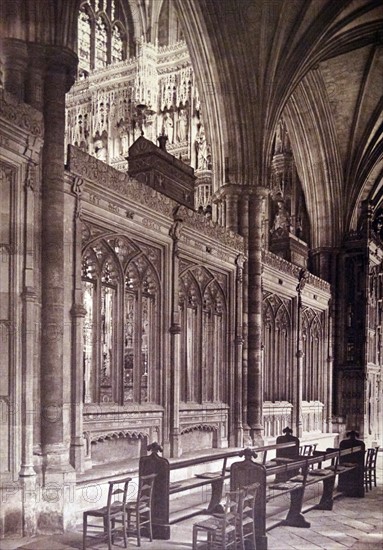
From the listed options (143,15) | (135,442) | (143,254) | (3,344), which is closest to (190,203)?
(143,254)

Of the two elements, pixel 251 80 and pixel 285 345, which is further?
pixel 285 345

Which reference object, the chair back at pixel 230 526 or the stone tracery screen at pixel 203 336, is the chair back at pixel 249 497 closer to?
the chair back at pixel 230 526

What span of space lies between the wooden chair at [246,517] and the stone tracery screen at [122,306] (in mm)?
3297

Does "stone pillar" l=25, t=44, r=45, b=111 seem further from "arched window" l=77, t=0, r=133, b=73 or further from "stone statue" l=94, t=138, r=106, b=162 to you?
"arched window" l=77, t=0, r=133, b=73

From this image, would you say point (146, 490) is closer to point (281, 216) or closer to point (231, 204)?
point (231, 204)

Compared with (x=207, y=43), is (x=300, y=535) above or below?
below

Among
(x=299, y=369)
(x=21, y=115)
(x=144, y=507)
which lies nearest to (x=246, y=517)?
(x=144, y=507)

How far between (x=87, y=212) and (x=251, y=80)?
6799mm

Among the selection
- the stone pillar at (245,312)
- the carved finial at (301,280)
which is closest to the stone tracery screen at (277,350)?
the carved finial at (301,280)

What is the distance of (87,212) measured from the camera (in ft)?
35.1

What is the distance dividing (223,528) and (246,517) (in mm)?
1370

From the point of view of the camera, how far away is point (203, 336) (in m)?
14.8

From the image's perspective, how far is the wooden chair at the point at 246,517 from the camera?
771 cm

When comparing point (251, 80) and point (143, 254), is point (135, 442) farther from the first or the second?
point (251, 80)
